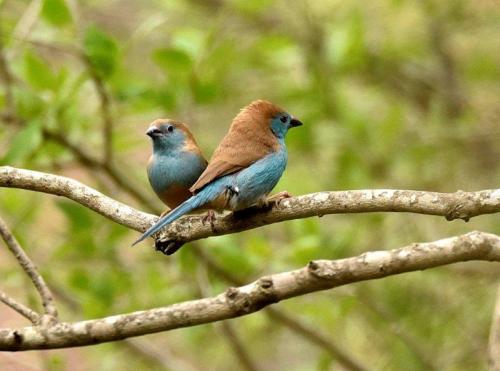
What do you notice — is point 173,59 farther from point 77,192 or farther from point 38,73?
point 77,192

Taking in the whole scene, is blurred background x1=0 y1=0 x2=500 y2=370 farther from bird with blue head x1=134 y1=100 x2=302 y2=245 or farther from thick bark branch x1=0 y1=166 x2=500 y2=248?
bird with blue head x1=134 y1=100 x2=302 y2=245

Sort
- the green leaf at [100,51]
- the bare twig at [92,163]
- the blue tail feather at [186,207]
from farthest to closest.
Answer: the bare twig at [92,163], the green leaf at [100,51], the blue tail feather at [186,207]

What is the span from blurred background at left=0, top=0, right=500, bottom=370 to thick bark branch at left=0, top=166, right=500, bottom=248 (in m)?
0.90

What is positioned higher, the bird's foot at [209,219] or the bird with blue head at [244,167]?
Answer: the bird with blue head at [244,167]

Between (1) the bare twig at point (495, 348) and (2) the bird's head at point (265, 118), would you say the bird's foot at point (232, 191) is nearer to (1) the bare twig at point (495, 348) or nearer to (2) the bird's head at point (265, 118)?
(2) the bird's head at point (265, 118)

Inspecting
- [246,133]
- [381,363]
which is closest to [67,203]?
[246,133]

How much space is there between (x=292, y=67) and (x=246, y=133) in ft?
10.7

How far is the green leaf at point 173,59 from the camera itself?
18.7 ft

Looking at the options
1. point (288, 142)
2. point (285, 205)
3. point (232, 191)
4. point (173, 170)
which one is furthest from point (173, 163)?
point (288, 142)

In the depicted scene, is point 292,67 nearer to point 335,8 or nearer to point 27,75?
point 335,8

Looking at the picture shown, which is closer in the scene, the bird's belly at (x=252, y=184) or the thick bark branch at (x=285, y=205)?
the thick bark branch at (x=285, y=205)

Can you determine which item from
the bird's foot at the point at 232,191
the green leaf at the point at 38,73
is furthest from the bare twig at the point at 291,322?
the bird's foot at the point at 232,191

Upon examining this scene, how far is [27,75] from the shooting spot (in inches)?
215

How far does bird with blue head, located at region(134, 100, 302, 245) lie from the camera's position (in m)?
3.97
